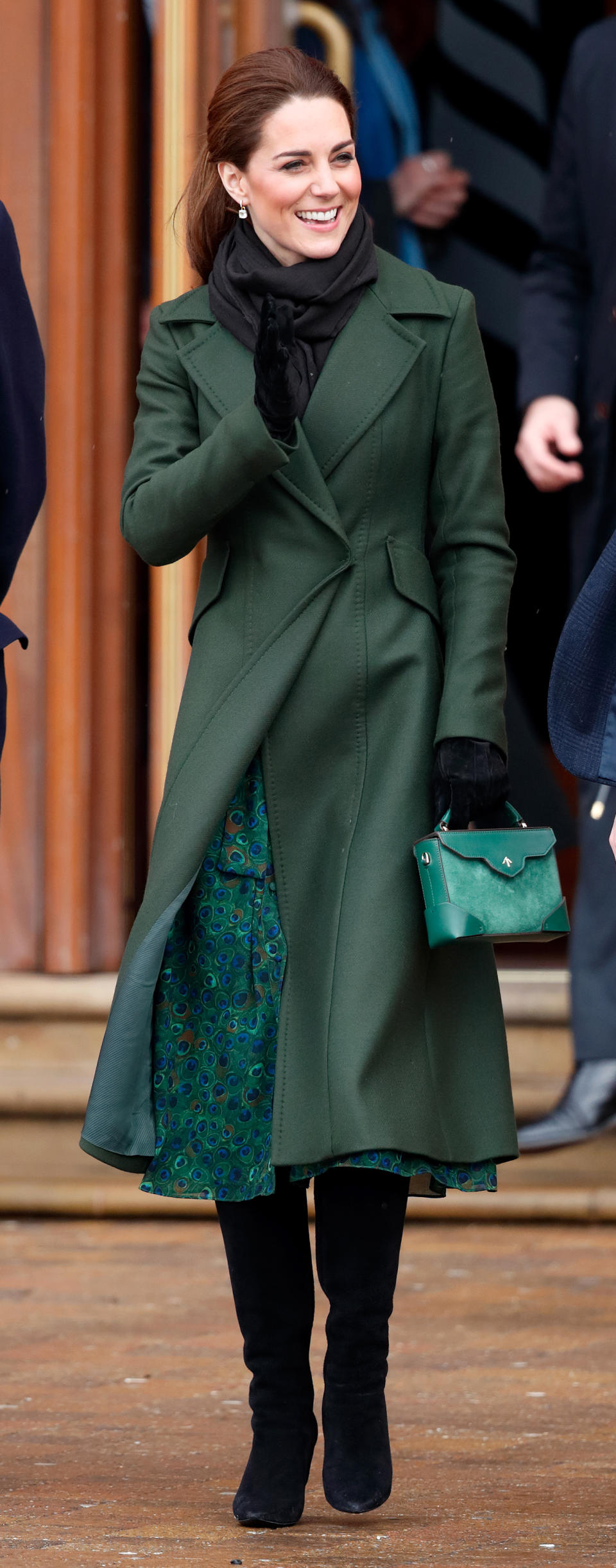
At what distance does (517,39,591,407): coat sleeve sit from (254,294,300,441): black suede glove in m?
2.41

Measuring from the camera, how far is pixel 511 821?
2570 mm

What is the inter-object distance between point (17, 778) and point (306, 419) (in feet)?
9.00

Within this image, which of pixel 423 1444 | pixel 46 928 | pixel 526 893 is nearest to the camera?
pixel 526 893

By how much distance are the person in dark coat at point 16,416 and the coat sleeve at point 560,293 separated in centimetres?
208

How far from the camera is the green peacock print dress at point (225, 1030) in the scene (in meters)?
2.56

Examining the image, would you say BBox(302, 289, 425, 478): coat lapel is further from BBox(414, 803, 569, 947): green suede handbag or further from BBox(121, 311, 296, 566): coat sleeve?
BBox(414, 803, 569, 947): green suede handbag

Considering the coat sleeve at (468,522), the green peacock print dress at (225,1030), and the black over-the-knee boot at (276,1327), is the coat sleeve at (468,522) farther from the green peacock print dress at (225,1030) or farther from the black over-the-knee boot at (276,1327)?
the black over-the-knee boot at (276,1327)

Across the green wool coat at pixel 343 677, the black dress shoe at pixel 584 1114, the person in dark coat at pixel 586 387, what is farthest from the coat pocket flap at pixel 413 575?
the black dress shoe at pixel 584 1114

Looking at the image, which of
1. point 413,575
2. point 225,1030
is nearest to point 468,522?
A: point 413,575

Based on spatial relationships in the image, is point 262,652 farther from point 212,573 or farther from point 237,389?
point 237,389

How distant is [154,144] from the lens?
521 cm

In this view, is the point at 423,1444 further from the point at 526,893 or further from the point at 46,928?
the point at 46,928

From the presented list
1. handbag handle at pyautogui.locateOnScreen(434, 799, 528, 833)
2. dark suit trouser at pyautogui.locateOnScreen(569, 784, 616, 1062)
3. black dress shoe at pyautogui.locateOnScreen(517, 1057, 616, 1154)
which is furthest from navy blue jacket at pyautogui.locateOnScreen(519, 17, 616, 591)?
handbag handle at pyautogui.locateOnScreen(434, 799, 528, 833)

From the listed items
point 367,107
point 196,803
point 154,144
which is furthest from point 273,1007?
point 367,107
